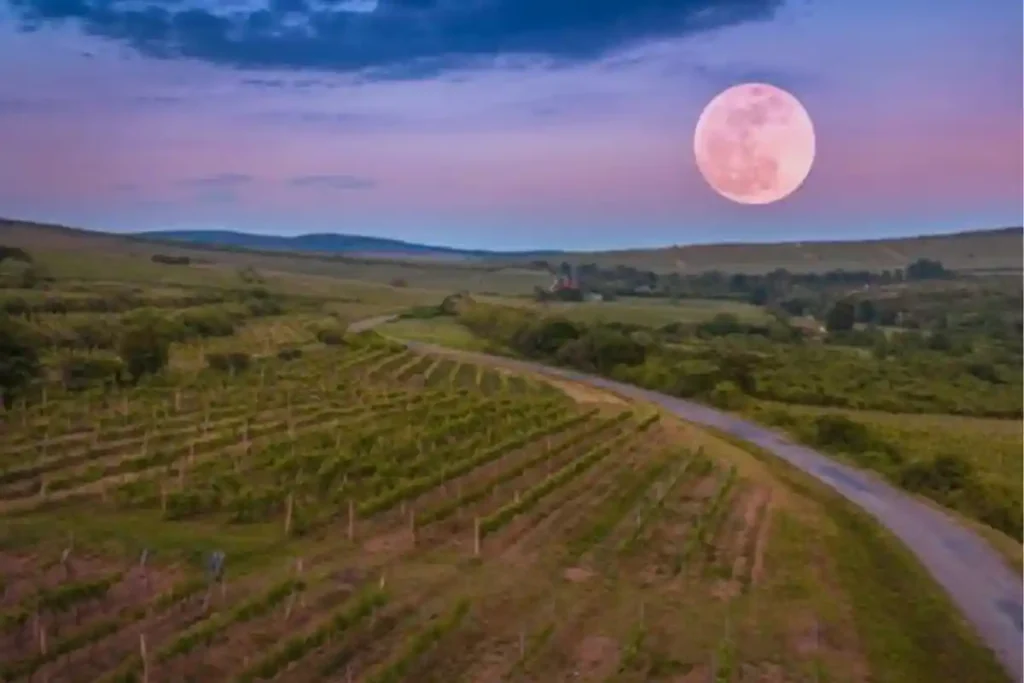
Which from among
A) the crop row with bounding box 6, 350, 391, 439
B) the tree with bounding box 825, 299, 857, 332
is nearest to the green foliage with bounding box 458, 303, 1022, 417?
the tree with bounding box 825, 299, 857, 332

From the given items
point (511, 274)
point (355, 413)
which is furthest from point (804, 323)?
point (355, 413)

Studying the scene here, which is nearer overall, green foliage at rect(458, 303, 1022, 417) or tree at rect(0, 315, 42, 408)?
tree at rect(0, 315, 42, 408)

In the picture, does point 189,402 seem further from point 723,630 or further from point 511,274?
point 511,274

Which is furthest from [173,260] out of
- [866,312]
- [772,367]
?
[866,312]

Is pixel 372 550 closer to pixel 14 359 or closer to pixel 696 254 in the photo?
pixel 14 359

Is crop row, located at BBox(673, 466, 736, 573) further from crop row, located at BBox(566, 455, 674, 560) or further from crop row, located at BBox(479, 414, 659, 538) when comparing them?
crop row, located at BBox(479, 414, 659, 538)

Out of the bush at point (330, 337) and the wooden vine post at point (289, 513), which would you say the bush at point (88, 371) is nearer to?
the wooden vine post at point (289, 513)
